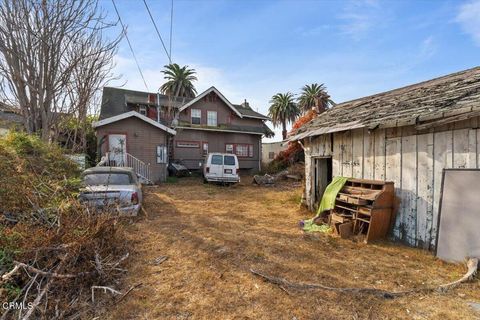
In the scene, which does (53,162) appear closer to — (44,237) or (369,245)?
(44,237)

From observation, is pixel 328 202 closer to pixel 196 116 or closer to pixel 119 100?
pixel 196 116

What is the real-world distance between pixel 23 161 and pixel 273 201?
329 inches

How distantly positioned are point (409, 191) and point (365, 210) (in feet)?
3.13

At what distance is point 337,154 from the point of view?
25.7 feet

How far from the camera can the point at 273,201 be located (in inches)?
438

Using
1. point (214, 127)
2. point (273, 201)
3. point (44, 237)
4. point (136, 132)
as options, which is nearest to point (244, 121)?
point (214, 127)

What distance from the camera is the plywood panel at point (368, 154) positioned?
652 centimetres

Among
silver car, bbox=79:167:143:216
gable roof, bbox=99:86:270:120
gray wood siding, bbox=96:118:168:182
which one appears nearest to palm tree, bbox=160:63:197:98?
gable roof, bbox=99:86:270:120

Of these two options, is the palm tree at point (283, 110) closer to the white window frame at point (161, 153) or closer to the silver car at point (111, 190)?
the white window frame at point (161, 153)

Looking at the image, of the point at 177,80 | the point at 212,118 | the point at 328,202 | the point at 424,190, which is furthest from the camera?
A: the point at 177,80

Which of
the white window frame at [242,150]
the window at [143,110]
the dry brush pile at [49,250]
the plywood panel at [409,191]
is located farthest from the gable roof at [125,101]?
the plywood panel at [409,191]

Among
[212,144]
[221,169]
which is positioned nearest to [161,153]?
[221,169]

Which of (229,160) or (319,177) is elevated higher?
(229,160)

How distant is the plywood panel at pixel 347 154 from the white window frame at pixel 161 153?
12.7m
